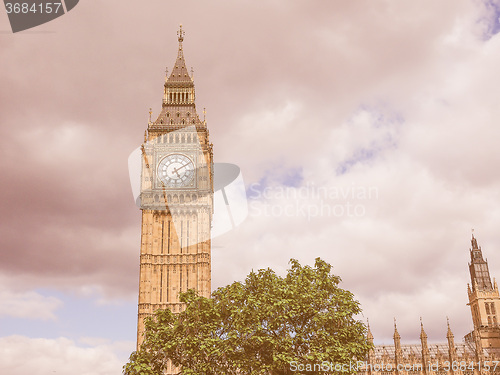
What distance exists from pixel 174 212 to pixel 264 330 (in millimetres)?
39161

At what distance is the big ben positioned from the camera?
224 ft

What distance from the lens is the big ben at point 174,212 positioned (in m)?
68.2

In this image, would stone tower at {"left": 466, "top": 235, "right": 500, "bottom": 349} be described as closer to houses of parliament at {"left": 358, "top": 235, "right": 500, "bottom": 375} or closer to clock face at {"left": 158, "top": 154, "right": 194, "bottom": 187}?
houses of parliament at {"left": 358, "top": 235, "right": 500, "bottom": 375}

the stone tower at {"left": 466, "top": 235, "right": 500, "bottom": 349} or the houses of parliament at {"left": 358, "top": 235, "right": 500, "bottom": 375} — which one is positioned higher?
the stone tower at {"left": 466, "top": 235, "right": 500, "bottom": 349}

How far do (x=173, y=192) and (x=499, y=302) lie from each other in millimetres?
69595

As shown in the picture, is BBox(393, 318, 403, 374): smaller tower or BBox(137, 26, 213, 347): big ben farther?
BBox(393, 318, 403, 374): smaller tower

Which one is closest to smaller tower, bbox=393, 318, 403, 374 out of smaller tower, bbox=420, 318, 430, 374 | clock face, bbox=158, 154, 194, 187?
smaller tower, bbox=420, 318, 430, 374

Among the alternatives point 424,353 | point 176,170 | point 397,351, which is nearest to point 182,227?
point 176,170

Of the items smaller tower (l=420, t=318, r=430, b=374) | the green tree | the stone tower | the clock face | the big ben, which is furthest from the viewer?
the stone tower

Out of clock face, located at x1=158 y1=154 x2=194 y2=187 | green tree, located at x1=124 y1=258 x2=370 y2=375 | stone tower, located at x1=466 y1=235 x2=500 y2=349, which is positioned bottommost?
green tree, located at x1=124 y1=258 x2=370 y2=375

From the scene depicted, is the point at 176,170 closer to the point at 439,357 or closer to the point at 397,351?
the point at 397,351

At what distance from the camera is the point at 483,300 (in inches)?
4085

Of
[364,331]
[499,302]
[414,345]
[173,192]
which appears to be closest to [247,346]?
[364,331]

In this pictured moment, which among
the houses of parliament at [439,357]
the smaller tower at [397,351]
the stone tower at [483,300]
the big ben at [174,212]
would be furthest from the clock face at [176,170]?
the stone tower at [483,300]
